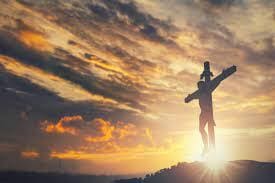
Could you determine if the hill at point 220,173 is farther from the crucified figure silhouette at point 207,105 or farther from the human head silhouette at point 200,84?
Answer: the human head silhouette at point 200,84

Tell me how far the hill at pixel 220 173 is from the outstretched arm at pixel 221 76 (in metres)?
5.24

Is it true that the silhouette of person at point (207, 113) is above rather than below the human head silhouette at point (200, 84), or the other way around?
below

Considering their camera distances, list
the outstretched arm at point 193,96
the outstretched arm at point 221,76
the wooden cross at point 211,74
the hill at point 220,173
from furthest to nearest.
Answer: the outstretched arm at point 193,96
the wooden cross at point 211,74
the outstretched arm at point 221,76
the hill at point 220,173

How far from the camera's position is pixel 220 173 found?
62.8 feet

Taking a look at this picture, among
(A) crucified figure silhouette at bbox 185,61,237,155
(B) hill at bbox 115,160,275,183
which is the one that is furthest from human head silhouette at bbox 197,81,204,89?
(B) hill at bbox 115,160,275,183

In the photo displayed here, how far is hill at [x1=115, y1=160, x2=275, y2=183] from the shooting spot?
60.6 feet

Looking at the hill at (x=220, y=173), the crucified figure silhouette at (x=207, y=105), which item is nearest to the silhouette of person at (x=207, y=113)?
the crucified figure silhouette at (x=207, y=105)

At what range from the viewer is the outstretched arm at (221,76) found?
20688mm

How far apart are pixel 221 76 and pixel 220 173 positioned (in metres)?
6.28

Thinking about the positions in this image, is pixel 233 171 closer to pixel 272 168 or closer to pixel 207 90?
pixel 272 168

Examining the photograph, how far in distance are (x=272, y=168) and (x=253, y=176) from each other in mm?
1856

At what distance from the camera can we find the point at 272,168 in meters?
19.7

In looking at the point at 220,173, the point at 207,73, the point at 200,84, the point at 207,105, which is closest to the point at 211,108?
the point at 207,105

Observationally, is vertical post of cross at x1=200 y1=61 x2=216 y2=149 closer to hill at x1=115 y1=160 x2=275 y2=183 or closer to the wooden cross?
the wooden cross
